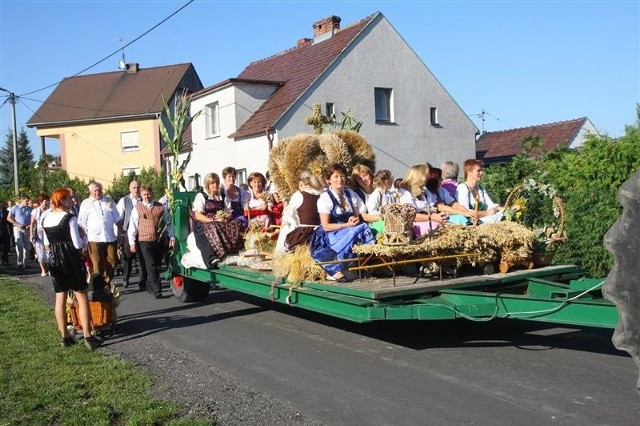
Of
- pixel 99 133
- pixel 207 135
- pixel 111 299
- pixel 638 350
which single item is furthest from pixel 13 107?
pixel 638 350

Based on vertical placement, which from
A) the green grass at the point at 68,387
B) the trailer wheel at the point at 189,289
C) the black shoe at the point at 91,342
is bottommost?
the green grass at the point at 68,387

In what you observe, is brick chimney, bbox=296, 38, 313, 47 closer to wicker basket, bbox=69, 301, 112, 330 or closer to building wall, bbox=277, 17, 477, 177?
building wall, bbox=277, 17, 477, 177

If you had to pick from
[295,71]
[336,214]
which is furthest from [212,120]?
[336,214]

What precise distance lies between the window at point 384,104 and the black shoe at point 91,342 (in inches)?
858

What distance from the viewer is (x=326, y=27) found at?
30.6 m

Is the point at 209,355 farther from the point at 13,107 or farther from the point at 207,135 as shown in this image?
the point at 13,107

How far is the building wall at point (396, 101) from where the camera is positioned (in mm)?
27294

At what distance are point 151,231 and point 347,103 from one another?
55.0 feet

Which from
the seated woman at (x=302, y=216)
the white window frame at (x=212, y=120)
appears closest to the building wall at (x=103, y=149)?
the white window frame at (x=212, y=120)

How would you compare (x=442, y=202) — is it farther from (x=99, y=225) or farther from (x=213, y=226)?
(x=99, y=225)

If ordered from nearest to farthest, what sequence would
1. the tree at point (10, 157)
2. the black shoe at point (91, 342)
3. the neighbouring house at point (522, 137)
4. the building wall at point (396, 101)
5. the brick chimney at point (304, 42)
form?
the black shoe at point (91, 342)
the building wall at point (396, 101)
the brick chimney at point (304, 42)
the neighbouring house at point (522, 137)
the tree at point (10, 157)

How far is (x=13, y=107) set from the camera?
32.9 m

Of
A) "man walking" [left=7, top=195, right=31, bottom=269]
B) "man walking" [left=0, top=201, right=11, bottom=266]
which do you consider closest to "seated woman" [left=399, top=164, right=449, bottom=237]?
"man walking" [left=7, top=195, right=31, bottom=269]

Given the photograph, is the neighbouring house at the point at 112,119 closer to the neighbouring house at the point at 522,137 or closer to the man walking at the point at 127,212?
the neighbouring house at the point at 522,137
